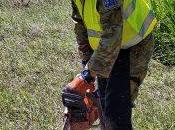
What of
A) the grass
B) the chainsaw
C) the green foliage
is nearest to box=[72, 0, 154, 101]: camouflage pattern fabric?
the chainsaw

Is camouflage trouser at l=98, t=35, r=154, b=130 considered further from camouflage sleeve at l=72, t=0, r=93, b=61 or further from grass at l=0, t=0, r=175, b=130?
grass at l=0, t=0, r=175, b=130

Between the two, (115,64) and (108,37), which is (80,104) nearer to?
(115,64)

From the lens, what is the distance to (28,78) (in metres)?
5.56

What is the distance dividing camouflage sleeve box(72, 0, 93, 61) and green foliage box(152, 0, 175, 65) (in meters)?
2.39

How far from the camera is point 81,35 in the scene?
3.60 meters

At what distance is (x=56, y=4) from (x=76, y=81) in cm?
541

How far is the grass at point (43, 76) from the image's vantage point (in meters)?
4.61

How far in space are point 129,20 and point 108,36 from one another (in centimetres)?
22

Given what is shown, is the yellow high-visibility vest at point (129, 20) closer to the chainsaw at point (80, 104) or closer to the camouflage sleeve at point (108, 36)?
the camouflage sleeve at point (108, 36)

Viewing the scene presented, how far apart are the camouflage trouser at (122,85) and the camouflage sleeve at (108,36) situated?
0.57 feet

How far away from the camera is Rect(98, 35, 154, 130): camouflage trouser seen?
3.26 m

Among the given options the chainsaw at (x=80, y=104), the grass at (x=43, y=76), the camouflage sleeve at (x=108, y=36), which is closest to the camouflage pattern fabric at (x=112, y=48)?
the camouflage sleeve at (x=108, y=36)

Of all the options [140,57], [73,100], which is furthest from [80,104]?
[140,57]

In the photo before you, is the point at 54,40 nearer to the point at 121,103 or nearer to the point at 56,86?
the point at 56,86
